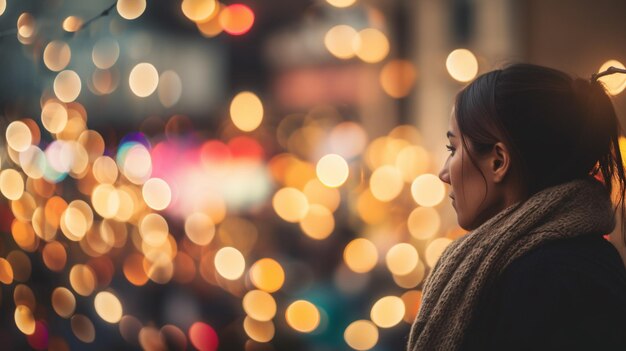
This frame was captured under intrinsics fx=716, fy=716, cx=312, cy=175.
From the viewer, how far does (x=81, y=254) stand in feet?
13.6

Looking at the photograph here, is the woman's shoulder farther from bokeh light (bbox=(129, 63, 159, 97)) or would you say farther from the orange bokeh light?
the orange bokeh light

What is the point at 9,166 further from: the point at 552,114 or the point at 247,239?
the point at 247,239

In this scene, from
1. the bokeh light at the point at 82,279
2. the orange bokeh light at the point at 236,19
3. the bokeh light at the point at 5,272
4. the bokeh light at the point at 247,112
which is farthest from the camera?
the bokeh light at the point at 247,112

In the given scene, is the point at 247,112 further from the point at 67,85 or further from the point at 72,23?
the point at 72,23

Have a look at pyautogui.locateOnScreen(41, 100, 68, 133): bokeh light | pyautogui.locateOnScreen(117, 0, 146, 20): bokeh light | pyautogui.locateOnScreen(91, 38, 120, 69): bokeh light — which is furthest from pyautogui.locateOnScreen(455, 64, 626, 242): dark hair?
pyautogui.locateOnScreen(91, 38, 120, 69): bokeh light

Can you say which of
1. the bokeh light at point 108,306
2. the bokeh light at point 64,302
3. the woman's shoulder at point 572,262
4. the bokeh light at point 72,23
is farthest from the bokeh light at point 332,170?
the woman's shoulder at point 572,262

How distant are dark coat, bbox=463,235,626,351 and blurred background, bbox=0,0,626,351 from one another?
76.5 inches

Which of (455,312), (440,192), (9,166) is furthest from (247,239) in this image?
(455,312)

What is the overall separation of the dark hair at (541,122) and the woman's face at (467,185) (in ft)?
0.07

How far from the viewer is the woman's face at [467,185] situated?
1486 millimetres

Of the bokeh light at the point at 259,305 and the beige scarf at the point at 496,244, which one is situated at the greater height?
the beige scarf at the point at 496,244

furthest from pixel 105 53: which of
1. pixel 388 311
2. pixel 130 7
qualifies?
pixel 388 311

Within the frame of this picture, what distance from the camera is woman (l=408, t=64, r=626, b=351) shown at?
1303 millimetres

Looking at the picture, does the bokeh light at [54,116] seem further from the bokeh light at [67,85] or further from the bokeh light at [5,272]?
the bokeh light at [5,272]
